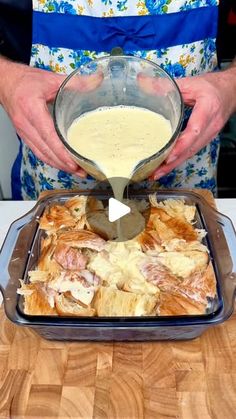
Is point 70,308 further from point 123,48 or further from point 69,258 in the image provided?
point 123,48

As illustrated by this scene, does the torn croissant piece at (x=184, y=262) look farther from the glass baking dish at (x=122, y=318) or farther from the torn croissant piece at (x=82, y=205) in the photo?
the torn croissant piece at (x=82, y=205)

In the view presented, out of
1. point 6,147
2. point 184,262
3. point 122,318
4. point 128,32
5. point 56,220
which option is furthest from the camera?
point 6,147

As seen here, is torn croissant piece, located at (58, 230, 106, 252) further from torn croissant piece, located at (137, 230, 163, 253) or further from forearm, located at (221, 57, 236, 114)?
forearm, located at (221, 57, 236, 114)

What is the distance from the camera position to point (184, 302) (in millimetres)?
766

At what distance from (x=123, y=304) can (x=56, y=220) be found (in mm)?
238

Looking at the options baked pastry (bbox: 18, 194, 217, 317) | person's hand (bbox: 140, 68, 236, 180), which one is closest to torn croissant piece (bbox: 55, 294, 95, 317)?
baked pastry (bbox: 18, 194, 217, 317)

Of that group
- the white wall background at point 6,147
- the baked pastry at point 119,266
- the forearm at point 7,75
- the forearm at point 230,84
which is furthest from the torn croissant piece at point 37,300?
the white wall background at point 6,147

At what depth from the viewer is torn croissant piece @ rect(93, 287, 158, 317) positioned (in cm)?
75

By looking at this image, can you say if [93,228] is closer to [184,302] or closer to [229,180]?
[184,302]

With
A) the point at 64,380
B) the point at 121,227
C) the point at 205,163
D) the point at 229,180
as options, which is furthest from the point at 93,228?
the point at 229,180

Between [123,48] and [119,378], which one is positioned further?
[123,48]

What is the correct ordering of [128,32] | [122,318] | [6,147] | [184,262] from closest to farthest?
[122,318] → [184,262] → [128,32] → [6,147]

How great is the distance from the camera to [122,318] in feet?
2.37

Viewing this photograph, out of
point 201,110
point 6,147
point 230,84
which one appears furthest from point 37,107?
point 6,147
